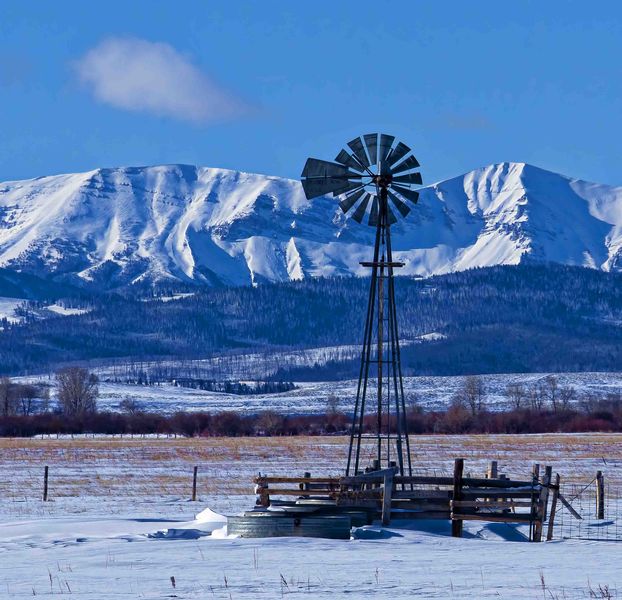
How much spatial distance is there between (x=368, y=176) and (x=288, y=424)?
97258 millimetres

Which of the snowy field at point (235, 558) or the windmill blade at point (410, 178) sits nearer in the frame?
the snowy field at point (235, 558)

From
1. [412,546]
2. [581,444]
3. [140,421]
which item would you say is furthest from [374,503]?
[140,421]

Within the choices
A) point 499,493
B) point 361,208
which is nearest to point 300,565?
point 499,493

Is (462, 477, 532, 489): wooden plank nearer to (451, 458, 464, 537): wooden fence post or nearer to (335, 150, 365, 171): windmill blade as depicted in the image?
(451, 458, 464, 537): wooden fence post

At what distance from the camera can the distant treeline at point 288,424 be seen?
126 metres

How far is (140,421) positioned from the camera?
137 m

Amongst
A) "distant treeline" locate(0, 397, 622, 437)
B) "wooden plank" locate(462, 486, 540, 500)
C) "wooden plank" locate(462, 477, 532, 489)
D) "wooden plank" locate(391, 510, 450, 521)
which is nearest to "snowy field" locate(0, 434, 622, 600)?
"wooden plank" locate(391, 510, 450, 521)

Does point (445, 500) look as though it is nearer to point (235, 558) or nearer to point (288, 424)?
point (235, 558)

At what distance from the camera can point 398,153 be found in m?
38.9

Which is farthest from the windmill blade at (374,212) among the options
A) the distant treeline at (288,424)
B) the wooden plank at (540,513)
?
the distant treeline at (288,424)

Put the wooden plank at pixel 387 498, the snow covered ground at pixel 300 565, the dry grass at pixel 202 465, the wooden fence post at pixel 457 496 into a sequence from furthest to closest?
the dry grass at pixel 202 465 < the wooden plank at pixel 387 498 < the wooden fence post at pixel 457 496 < the snow covered ground at pixel 300 565

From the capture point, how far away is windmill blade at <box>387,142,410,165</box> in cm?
3881

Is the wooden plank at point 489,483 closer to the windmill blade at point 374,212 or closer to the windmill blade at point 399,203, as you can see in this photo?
the windmill blade at point 374,212

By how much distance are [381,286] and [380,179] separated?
8.77 feet
